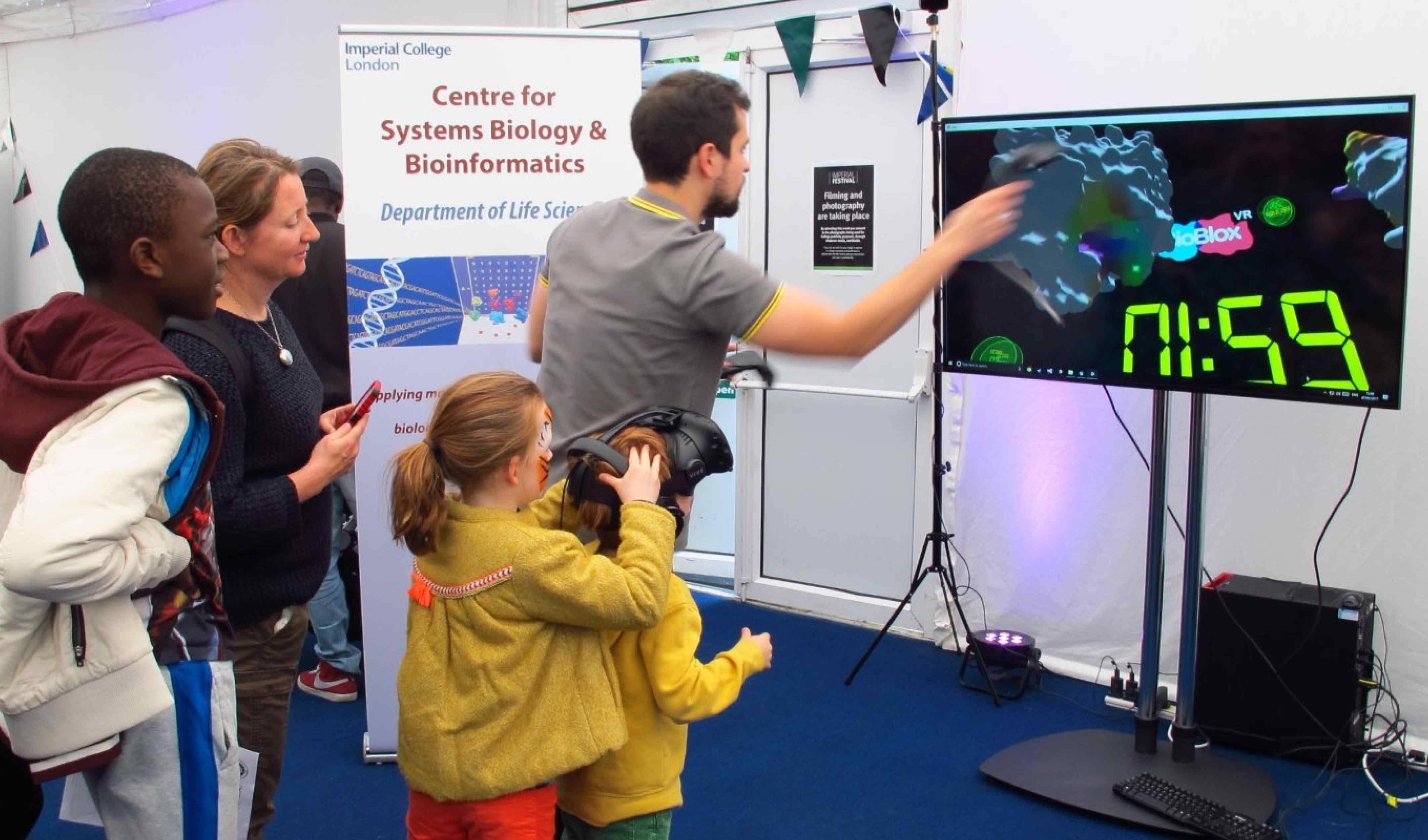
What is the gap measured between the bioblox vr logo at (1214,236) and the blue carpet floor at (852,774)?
1400mm

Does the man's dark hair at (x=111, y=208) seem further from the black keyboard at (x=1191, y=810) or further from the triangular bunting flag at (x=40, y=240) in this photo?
the triangular bunting flag at (x=40, y=240)

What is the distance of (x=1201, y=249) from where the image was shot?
9.11 feet

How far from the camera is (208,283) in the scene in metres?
1.50

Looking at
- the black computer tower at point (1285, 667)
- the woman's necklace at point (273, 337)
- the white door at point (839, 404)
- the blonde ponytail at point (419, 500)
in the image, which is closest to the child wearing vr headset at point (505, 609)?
the blonde ponytail at point (419, 500)

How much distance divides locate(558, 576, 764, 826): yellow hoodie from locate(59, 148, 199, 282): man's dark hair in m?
0.82

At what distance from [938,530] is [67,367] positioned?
2.92m

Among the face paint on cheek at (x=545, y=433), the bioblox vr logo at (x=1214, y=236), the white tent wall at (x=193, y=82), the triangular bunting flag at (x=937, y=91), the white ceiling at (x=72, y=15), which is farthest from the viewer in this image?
the white ceiling at (x=72, y=15)

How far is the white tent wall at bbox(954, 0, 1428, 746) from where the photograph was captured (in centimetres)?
320

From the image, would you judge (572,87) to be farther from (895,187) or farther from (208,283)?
(208,283)

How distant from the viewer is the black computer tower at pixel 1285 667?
3.13 m

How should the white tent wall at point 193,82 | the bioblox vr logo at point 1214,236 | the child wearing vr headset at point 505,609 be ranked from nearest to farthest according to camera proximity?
the child wearing vr headset at point 505,609 → the bioblox vr logo at point 1214,236 → the white tent wall at point 193,82

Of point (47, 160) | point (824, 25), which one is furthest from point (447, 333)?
point (47, 160)

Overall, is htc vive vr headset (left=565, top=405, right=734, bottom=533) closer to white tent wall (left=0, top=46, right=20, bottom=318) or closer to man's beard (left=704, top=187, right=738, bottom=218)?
man's beard (left=704, top=187, right=738, bottom=218)

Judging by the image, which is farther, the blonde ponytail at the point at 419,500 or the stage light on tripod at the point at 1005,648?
the stage light on tripod at the point at 1005,648
